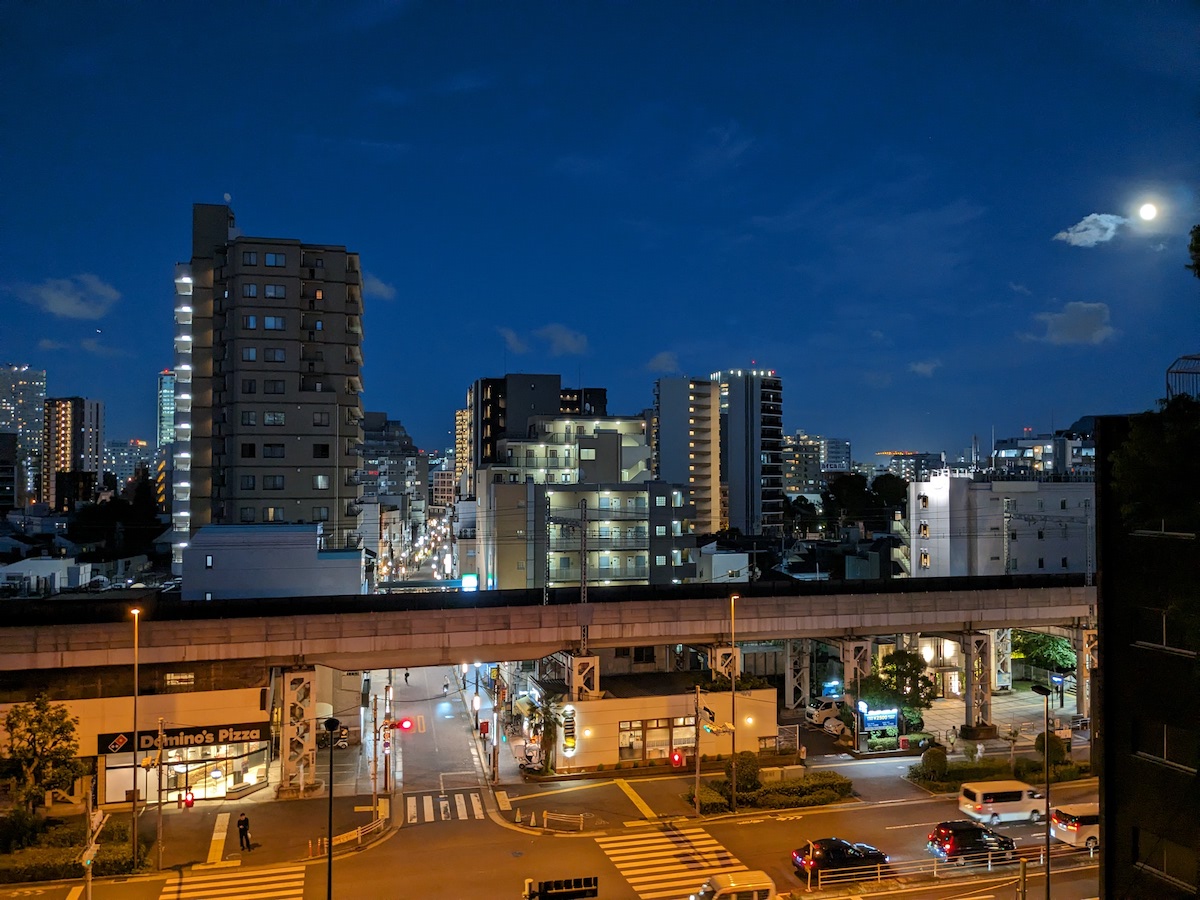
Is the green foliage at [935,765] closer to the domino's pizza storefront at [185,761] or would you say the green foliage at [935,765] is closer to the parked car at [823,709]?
the parked car at [823,709]

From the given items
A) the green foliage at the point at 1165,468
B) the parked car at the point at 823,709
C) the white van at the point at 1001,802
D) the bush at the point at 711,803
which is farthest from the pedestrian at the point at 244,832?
the parked car at the point at 823,709

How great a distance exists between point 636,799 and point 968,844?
1030 cm

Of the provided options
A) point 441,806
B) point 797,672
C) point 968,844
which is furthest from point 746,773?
point 797,672

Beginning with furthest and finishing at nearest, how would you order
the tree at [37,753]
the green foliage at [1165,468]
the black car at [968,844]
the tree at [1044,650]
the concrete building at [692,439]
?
the concrete building at [692,439] → the tree at [1044,650] → the tree at [37,753] → the black car at [968,844] → the green foliage at [1165,468]

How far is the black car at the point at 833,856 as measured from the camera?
72.3ft

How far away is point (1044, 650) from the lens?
4803cm

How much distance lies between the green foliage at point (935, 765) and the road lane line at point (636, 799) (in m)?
10.2

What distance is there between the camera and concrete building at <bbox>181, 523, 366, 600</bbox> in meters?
38.6

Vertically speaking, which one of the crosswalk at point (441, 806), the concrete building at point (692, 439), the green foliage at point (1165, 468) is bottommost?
the crosswalk at point (441, 806)

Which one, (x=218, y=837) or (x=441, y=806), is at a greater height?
(x=218, y=837)

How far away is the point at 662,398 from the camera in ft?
349

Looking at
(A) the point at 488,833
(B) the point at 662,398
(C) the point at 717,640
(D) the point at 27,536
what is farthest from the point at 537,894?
(B) the point at 662,398

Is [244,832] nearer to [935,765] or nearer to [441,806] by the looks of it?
[441,806]

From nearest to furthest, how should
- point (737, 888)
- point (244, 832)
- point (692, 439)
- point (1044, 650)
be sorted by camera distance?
point (737, 888) → point (244, 832) → point (1044, 650) → point (692, 439)
